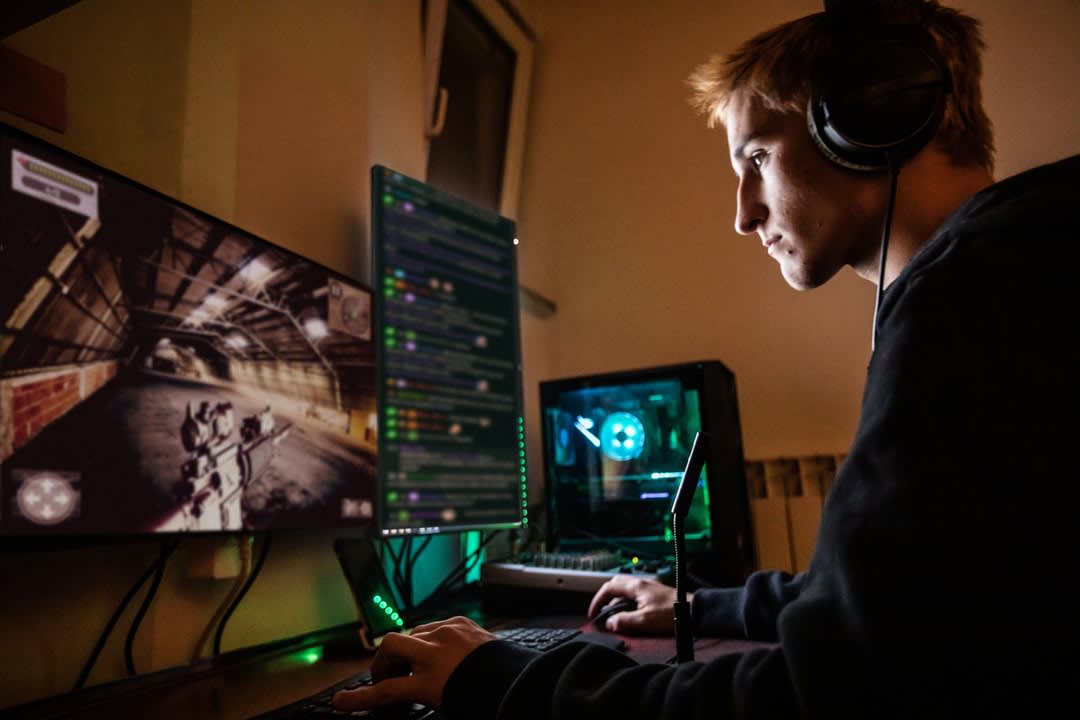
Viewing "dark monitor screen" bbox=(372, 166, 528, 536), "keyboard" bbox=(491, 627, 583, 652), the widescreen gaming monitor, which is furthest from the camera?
the widescreen gaming monitor

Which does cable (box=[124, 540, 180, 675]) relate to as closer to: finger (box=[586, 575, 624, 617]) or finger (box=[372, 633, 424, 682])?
finger (box=[372, 633, 424, 682])

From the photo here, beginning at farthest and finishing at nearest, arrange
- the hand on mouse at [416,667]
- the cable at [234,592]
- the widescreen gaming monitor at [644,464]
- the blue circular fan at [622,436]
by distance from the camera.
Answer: the blue circular fan at [622,436] → the widescreen gaming monitor at [644,464] → the cable at [234,592] → the hand on mouse at [416,667]

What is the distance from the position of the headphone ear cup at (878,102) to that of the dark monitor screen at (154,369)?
0.71m

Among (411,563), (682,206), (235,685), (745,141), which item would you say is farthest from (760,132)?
(682,206)

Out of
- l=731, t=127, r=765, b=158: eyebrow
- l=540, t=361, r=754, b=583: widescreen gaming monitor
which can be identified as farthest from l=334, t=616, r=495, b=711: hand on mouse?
l=540, t=361, r=754, b=583: widescreen gaming monitor

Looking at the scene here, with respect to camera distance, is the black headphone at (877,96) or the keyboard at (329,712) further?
the black headphone at (877,96)

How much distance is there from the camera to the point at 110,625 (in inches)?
30.5

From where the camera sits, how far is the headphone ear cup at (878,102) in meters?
0.66

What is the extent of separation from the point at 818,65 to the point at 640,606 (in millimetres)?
734

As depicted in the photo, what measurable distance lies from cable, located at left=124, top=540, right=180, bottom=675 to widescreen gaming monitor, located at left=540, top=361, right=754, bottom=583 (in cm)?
91

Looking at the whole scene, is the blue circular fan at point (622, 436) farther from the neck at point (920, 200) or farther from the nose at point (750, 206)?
the neck at point (920, 200)

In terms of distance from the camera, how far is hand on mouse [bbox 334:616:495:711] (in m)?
0.55

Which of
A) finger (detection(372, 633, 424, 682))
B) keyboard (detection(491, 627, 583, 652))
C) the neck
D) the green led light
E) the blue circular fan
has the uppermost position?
the neck

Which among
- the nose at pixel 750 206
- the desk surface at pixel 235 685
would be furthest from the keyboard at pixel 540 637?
the nose at pixel 750 206
